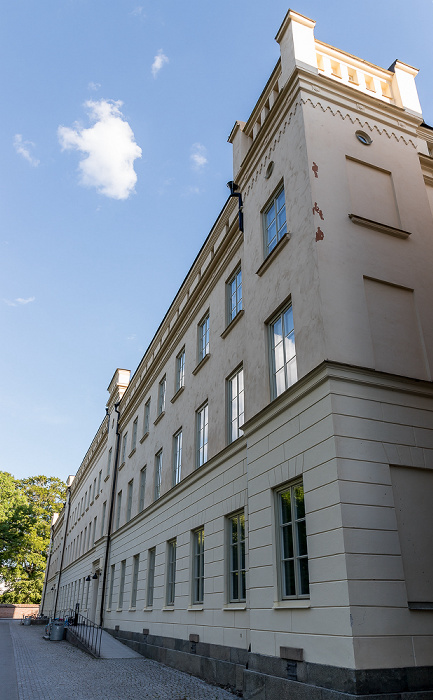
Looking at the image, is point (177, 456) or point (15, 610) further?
point (15, 610)

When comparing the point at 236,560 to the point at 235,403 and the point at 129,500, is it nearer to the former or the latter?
the point at 235,403

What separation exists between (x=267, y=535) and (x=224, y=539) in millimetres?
3066

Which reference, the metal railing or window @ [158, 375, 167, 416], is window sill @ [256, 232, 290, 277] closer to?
window @ [158, 375, 167, 416]

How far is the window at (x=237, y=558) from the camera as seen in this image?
10.8m

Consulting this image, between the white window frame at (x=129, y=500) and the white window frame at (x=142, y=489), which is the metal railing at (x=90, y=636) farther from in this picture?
the white window frame at (x=142, y=489)

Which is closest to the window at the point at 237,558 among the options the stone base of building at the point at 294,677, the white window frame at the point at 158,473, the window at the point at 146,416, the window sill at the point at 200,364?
the stone base of building at the point at 294,677

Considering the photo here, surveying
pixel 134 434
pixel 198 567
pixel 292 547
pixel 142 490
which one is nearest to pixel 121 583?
pixel 142 490

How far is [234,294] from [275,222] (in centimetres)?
330

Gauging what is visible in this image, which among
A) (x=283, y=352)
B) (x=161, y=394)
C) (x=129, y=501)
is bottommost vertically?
(x=129, y=501)

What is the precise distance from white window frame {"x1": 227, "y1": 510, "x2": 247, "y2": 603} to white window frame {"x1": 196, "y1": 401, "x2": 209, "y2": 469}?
2.67 metres

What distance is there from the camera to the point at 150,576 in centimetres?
1778

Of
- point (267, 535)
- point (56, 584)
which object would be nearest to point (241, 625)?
point (267, 535)

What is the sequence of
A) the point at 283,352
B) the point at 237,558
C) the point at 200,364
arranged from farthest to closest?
the point at 200,364 < the point at 237,558 < the point at 283,352

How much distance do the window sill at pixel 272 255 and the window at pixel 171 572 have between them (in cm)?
924
